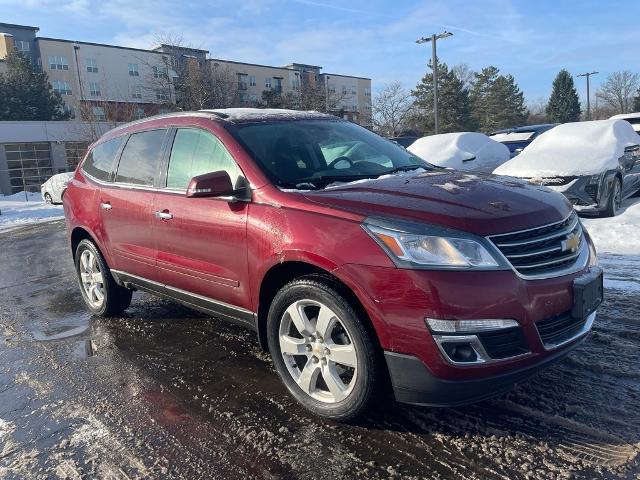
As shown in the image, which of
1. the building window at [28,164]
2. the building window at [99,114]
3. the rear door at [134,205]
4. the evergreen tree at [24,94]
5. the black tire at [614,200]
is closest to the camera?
the rear door at [134,205]

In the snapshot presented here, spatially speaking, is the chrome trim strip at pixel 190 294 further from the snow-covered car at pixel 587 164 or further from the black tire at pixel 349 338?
the snow-covered car at pixel 587 164

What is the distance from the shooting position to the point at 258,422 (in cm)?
315

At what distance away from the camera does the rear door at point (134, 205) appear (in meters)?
4.36

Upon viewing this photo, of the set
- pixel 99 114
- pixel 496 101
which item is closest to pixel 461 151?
pixel 99 114

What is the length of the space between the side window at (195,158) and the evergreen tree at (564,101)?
225ft

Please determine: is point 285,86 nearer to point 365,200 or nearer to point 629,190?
point 629,190

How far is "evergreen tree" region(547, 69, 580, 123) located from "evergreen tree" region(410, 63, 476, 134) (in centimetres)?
1374

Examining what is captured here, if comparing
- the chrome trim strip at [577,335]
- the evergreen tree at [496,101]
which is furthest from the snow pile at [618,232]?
the evergreen tree at [496,101]

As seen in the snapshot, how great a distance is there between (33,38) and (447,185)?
225 feet

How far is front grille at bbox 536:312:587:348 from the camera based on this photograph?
2.71m

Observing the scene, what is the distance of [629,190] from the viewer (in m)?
A: 9.26

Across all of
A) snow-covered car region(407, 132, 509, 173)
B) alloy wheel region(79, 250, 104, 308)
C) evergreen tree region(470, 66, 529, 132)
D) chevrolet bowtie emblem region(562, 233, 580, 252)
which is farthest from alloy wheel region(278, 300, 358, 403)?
evergreen tree region(470, 66, 529, 132)

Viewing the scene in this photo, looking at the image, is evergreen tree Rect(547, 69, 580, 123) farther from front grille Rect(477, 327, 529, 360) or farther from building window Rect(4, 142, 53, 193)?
front grille Rect(477, 327, 529, 360)

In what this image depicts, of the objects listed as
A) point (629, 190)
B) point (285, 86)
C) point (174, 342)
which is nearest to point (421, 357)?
point (174, 342)
